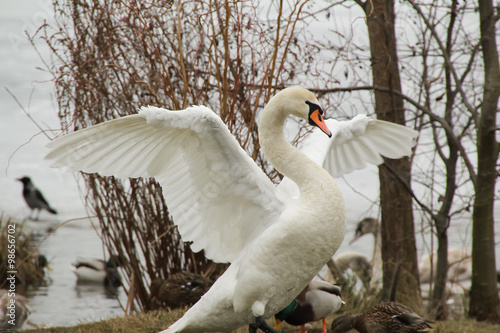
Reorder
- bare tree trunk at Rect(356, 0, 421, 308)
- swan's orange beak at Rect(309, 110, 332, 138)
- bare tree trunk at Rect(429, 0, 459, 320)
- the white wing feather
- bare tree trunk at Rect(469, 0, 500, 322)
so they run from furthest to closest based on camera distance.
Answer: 1. bare tree trunk at Rect(356, 0, 421, 308)
2. bare tree trunk at Rect(429, 0, 459, 320)
3. bare tree trunk at Rect(469, 0, 500, 322)
4. the white wing feather
5. swan's orange beak at Rect(309, 110, 332, 138)

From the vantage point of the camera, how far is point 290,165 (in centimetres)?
332

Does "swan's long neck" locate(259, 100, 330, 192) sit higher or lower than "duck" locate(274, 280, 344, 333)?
higher

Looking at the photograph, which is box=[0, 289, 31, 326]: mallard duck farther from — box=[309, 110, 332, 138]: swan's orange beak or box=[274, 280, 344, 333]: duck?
box=[309, 110, 332, 138]: swan's orange beak

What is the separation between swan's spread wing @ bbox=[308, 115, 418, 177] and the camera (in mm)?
4273

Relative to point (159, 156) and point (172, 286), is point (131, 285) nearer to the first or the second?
point (172, 286)

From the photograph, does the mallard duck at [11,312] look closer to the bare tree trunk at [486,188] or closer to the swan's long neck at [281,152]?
the swan's long neck at [281,152]

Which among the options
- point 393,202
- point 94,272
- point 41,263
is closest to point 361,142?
point 393,202

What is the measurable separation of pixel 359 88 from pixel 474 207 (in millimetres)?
1621

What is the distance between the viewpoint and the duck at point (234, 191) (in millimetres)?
3111

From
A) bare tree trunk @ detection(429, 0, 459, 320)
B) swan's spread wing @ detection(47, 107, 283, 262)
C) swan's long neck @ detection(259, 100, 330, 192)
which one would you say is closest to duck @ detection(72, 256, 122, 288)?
bare tree trunk @ detection(429, 0, 459, 320)

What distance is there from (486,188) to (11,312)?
4.41 metres

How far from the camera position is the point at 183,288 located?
4.83 m

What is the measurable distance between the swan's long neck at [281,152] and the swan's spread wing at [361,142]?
2.65 ft

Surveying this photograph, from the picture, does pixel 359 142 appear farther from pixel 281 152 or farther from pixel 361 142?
pixel 281 152
